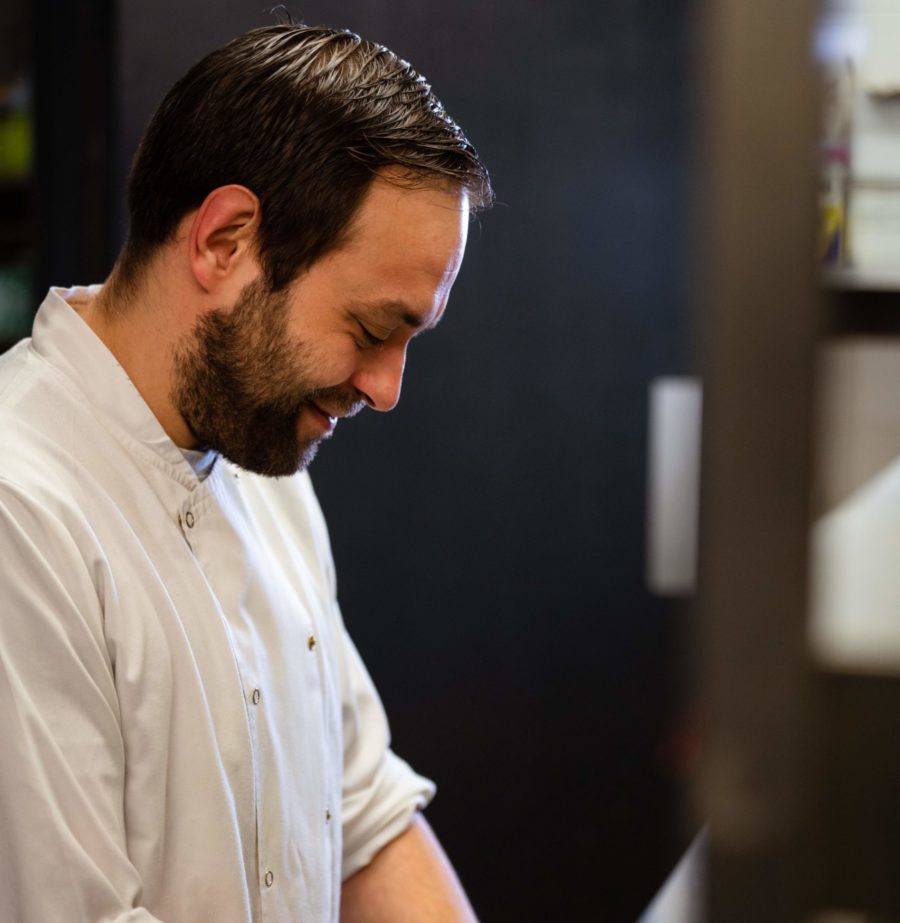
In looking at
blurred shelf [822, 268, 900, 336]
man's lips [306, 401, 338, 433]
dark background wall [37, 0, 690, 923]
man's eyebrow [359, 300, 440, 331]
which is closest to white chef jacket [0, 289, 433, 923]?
man's lips [306, 401, 338, 433]

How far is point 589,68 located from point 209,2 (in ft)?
2.28

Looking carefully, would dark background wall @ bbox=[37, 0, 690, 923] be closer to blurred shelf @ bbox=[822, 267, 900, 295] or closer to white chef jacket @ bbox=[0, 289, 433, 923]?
white chef jacket @ bbox=[0, 289, 433, 923]

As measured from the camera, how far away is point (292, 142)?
46.8 inches

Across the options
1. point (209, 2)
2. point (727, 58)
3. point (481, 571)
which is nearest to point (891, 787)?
point (727, 58)

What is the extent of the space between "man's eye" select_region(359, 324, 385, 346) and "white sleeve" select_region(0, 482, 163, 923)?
363mm

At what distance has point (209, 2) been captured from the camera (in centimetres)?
221

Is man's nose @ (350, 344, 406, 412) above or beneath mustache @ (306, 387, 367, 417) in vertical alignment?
above

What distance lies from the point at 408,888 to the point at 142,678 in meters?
0.46

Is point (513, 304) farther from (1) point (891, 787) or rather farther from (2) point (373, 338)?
(1) point (891, 787)

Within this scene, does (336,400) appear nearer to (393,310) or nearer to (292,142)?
(393,310)

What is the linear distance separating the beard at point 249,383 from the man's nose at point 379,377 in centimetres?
2

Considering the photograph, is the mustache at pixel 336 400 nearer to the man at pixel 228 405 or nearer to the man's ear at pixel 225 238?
the man at pixel 228 405

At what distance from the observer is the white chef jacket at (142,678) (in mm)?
982

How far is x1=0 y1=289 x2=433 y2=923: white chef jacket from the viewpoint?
982 mm
